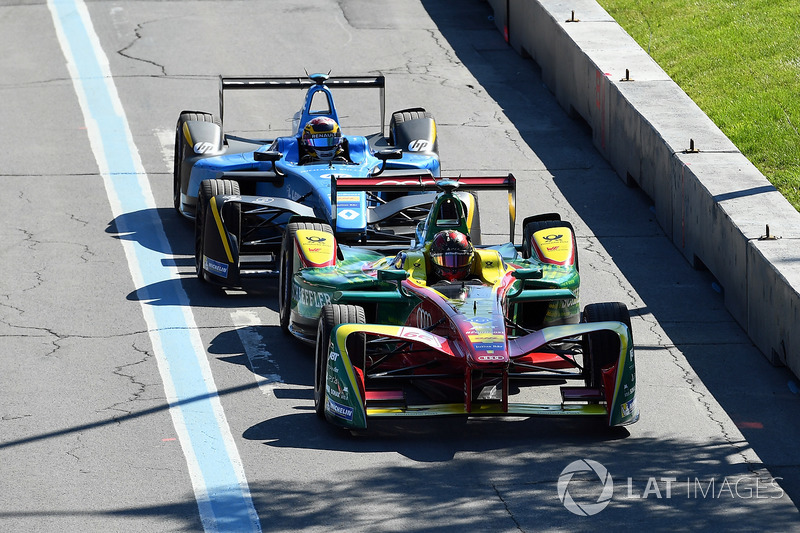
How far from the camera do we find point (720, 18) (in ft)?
72.3

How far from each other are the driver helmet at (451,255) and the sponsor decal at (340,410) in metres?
1.79

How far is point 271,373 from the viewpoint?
490 inches

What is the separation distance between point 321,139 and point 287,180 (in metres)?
0.65

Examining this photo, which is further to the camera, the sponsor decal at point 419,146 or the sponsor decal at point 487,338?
A: the sponsor decal at point 419,146

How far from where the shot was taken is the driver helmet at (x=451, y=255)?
39.8 feet

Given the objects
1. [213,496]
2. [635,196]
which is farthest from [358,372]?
[635,196]

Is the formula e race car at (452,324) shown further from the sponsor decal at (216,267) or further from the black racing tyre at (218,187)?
the black racing tyre at (218,187)

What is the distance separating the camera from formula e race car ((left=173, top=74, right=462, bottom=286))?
1448 cm

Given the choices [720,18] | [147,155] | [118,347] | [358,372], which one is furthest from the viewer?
[720,18]

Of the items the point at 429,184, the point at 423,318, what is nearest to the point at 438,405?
the point at 423,318

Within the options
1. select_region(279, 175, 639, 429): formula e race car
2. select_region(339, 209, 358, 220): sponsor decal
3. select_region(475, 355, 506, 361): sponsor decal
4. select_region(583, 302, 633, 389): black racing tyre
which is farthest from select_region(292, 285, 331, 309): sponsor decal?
select_region(583, 302, 633, 389): black racing tyre

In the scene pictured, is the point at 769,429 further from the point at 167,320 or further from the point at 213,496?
the point at 167,320

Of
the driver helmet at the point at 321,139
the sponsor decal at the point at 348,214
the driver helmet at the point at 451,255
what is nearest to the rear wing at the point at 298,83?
the driver helmet at the point at 321,139

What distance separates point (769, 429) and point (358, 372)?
10.9 ft
